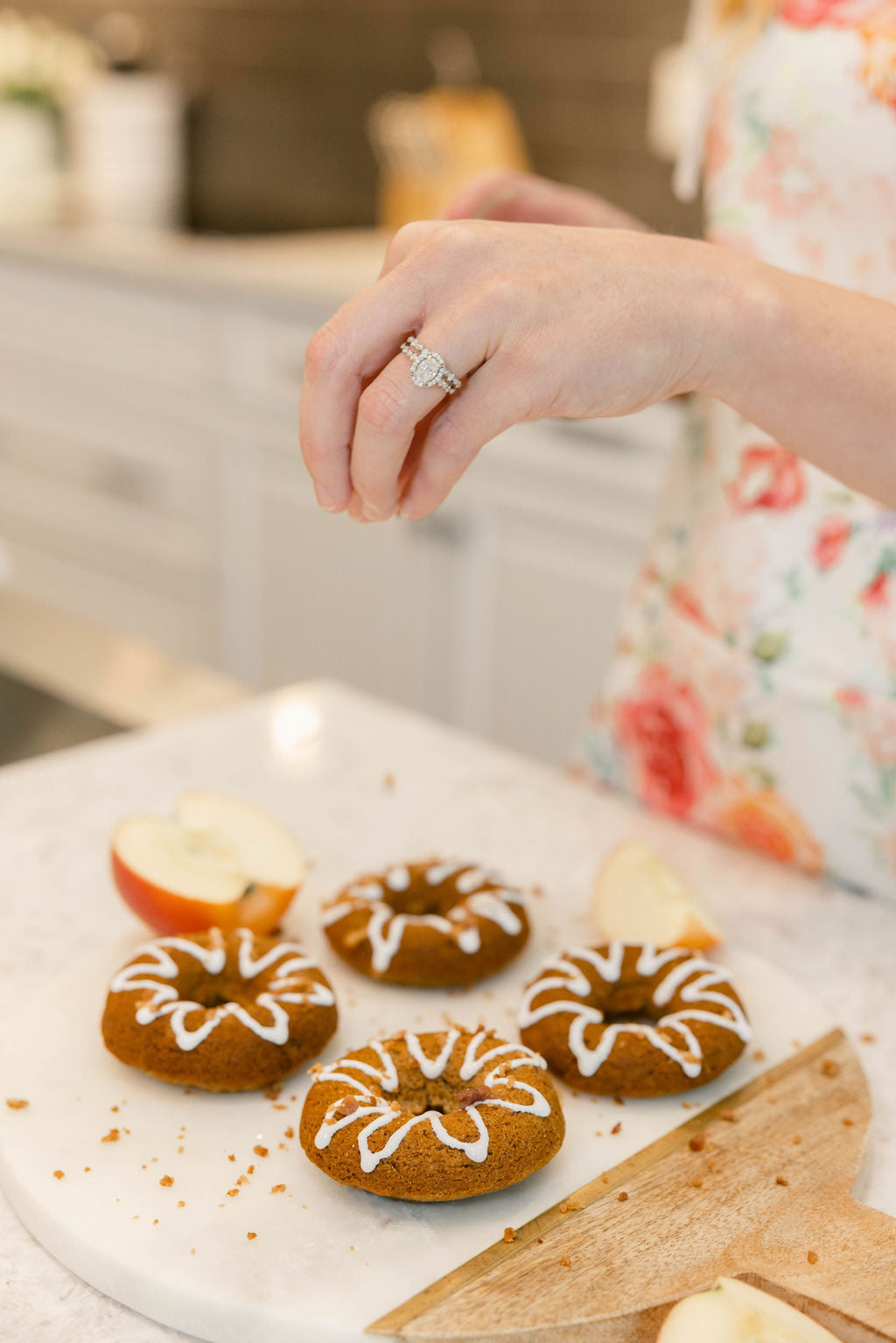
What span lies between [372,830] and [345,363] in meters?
0.43

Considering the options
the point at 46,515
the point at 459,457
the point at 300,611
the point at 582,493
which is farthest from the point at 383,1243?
the point at 46,515

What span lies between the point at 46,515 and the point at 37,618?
2021mm

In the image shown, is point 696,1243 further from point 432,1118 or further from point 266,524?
point 266,524

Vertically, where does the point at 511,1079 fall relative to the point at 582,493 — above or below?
above

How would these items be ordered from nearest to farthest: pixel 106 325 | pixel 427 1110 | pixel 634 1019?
1. pixel 427 1110
2. pixel 634 1019
3. pixel 106 325

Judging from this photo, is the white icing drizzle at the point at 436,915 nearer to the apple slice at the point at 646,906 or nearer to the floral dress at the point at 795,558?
the apple slice at the point at 646,906

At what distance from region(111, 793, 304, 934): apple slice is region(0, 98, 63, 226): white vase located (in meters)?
2.90

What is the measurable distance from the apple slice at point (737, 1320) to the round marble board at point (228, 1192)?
0.09m

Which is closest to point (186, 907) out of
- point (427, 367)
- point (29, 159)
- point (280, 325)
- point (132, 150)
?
point (427, 367)

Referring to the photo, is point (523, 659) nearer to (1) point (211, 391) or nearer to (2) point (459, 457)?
(1) point (211, 391)

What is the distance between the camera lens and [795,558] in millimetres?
1009

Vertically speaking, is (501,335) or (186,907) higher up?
(501,335)

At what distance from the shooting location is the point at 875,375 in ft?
2.36

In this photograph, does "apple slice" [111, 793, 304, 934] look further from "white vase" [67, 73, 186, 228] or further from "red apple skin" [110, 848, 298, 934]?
"white vase" [67, 73, 186, 228]
